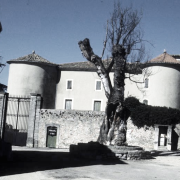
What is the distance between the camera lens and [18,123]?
35.4 metres

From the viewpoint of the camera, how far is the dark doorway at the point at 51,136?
1204 inches

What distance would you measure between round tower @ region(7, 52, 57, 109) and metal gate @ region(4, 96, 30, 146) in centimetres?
347

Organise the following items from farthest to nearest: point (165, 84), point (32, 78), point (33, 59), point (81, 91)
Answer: point (81, 91)
point (33, 59)
point (32, 78)
point (165, 84)

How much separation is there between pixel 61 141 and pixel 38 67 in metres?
13.3

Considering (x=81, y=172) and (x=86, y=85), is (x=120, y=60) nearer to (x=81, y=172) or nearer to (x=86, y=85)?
(x=81, y=172)

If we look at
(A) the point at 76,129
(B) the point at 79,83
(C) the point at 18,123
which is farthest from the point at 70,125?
(B) the point at 79,83

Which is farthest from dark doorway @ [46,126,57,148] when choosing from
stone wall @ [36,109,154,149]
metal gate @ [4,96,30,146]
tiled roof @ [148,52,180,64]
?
tiled roof @ [148,52,180,64]

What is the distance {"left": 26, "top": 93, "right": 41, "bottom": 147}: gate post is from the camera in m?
30.3

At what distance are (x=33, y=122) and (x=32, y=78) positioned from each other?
10.6m

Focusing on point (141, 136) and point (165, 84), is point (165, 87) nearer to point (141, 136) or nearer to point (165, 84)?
point (165, 84)

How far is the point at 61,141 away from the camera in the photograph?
30344mm

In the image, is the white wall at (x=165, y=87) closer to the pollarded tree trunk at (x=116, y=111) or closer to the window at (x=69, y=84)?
the window at (x=69, y=84)

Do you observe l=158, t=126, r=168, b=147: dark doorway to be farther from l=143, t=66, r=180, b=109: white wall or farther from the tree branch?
the tree branch

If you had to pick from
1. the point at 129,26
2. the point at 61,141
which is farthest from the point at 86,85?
the point at 129,26
